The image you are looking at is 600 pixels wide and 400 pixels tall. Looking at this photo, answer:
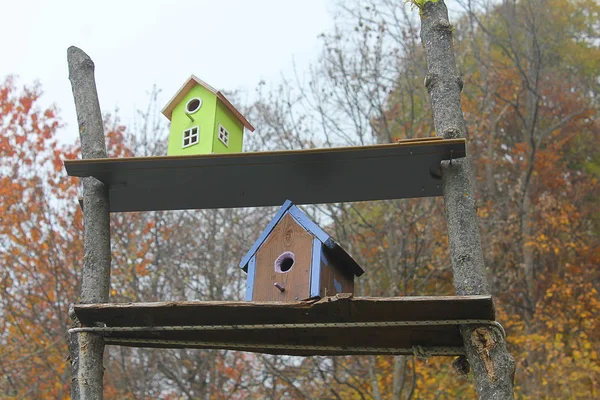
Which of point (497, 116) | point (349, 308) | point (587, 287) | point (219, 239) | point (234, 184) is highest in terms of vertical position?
point (497, 116)

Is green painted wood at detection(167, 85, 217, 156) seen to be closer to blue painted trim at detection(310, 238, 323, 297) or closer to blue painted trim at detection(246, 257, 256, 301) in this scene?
blue painted trim at detection(246, 257, 256, 301)

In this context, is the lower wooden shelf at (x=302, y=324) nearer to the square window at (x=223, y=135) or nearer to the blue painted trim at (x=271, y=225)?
the blue painted trim at (x=271, y=225)

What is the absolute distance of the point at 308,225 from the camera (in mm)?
3480

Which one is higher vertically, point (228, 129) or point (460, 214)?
point (228, 129)

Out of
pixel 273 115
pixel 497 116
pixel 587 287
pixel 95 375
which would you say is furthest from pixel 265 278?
pixel 497 116

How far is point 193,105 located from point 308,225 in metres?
1.28

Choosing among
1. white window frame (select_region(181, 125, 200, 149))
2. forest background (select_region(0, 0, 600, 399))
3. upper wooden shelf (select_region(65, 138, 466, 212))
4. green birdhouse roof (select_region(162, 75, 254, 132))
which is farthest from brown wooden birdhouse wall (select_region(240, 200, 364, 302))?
forest background (select_region(0, 0, 600, 399))

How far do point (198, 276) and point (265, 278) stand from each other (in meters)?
9.60

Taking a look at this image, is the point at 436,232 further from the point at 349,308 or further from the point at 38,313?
the point at 349,308

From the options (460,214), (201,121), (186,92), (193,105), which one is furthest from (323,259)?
(186,92)

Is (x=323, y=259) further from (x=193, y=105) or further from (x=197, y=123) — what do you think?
(x=193, y=105)

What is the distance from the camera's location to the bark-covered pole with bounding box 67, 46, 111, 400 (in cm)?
338

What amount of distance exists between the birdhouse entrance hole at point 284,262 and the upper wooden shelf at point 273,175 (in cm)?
44

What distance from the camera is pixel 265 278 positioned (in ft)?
11.5
